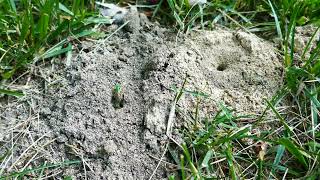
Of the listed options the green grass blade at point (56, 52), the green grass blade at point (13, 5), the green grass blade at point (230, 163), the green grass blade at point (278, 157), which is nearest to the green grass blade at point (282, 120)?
the green grass blade at point (278, 157)

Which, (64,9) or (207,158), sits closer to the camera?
(207,158)

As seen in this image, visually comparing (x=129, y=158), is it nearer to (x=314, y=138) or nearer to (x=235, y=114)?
(x=235, y=114)

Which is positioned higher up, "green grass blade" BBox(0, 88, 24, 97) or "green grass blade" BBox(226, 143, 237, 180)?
"green grass blade" BBox(0, 88, 24, 97)

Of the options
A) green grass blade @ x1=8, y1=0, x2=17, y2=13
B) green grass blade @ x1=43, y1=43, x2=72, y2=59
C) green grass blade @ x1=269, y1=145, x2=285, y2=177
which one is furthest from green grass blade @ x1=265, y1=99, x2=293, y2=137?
green grass blade @ x1=8, y1=0, x2=17, y2=13

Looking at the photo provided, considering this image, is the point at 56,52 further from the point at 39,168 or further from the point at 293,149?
the point at 293,149

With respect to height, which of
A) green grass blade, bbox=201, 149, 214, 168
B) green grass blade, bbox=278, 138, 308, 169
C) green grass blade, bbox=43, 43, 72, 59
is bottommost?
green grass blade, bbox=201, 149, 214, 168

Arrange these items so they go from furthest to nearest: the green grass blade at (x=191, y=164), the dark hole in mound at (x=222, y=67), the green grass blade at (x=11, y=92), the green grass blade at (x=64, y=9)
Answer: the green grass blade at (x=64, y=9), the dark hole in mound at (x=222, y=67), the green grass blade at (x=11, y=92), the green grass blade at (x=191, y=164)

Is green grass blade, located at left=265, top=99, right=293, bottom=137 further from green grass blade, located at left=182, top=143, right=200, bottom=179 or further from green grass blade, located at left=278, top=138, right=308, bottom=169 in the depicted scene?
green grass blade, located at left=182, top=143, right=200, bottom=179

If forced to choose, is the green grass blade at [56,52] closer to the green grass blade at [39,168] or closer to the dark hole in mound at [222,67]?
the green grass blade at [39,168]

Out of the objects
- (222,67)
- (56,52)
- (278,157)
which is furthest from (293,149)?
(56,52)
